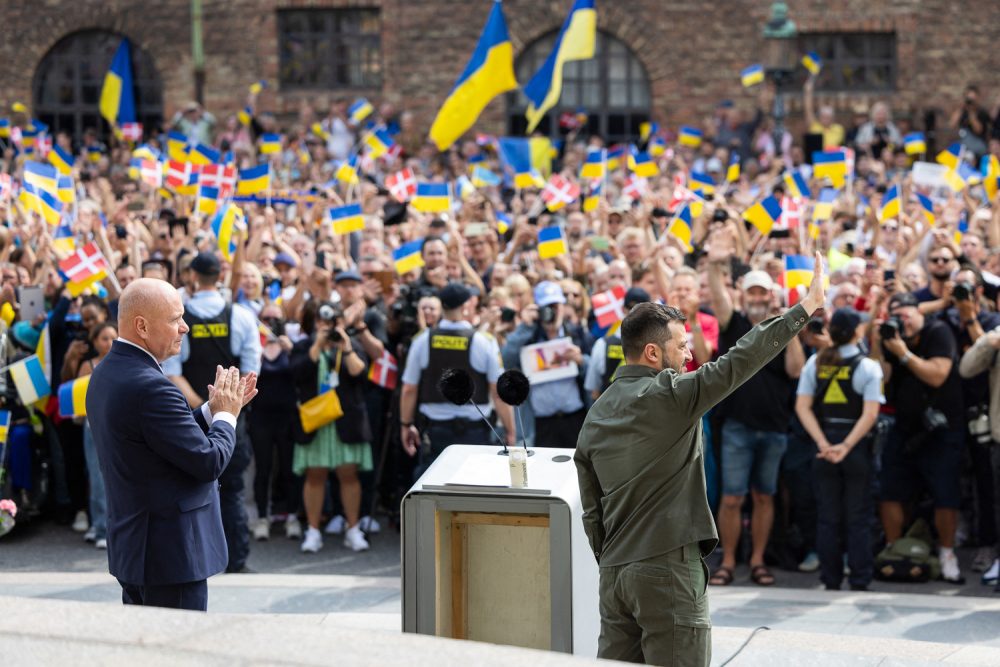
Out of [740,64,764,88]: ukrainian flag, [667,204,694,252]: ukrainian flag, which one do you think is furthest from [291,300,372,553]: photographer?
[740,64,764,88]: ukrainian flag

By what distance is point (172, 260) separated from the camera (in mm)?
11805

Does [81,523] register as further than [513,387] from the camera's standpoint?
Yes

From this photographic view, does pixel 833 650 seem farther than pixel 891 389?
No

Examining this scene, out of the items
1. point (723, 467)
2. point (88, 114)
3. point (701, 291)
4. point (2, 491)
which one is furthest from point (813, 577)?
point (88, 114)

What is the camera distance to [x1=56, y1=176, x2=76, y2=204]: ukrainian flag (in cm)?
1327

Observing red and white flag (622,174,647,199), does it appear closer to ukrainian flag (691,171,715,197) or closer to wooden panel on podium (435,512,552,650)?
ukrainian flag (691,171,715,197)

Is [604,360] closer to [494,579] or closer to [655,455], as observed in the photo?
[494,579]

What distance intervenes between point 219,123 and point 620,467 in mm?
22284

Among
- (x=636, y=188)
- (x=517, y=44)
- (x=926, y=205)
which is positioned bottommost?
(x=926, y=205)

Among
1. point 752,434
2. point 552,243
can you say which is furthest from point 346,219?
point 752,434

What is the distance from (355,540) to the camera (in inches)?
383

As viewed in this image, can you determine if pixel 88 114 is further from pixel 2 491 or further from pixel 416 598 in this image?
pixel 416 598

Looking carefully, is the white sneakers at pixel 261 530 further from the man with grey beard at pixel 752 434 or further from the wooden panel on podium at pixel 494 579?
the wooden panel on podium at pixel 494 579

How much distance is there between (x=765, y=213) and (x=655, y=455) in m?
7.45
